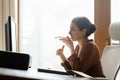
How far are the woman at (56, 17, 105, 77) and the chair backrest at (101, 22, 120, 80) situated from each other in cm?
10

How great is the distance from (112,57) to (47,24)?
1264 mm

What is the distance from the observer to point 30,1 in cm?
304

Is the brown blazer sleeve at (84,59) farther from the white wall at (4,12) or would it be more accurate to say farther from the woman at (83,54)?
the white wall at (4,12)

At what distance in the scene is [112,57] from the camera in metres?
1.88

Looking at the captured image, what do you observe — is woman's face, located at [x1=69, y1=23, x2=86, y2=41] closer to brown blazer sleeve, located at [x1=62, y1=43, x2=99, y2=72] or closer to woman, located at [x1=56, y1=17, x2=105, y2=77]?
woman, located at [x1=56, y1=17, x2=105, y2=77]

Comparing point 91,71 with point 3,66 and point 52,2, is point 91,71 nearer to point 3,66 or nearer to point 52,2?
point 3,66

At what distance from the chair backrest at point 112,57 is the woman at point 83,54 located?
104 millimetres

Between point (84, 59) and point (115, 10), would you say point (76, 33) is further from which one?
point (115, 10)

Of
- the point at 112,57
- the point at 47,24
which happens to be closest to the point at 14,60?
the point at 112,57

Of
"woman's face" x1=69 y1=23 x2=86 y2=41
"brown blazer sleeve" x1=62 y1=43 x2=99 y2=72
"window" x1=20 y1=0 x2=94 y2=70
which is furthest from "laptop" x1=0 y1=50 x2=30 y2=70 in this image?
"window" x1=20 y1=0 x2=94 y2=70

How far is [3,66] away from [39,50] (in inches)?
69.6

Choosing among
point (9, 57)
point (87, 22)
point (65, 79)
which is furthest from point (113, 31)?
point (65, 79)

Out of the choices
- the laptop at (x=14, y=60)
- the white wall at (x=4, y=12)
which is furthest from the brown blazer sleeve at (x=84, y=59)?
the white wall at (x=4, y=12)

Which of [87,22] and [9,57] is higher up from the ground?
[87,22]
